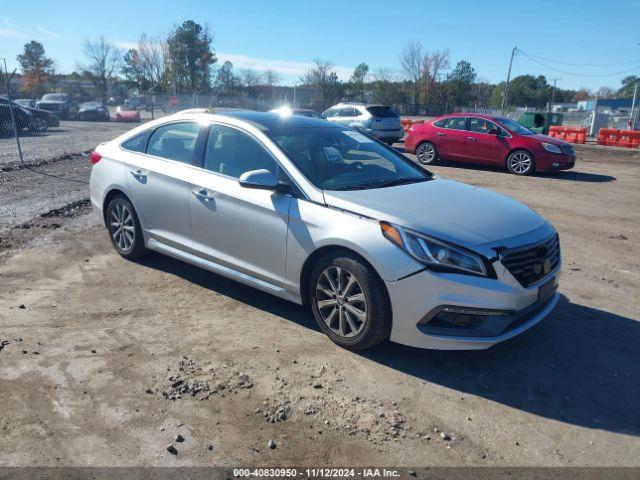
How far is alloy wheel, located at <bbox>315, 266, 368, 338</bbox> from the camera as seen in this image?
3.71 meters

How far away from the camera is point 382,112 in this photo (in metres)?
18.8

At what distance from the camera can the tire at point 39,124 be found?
24.8 m

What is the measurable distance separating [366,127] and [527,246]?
15130mm

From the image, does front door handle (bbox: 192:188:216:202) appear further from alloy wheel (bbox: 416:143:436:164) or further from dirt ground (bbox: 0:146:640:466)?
alloy wheel (bbox: 416:143:436:164)

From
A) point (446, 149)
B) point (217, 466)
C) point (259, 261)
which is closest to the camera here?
point (217, 466)

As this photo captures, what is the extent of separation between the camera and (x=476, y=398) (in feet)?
11.0

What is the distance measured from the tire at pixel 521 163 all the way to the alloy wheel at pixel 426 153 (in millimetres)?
2282

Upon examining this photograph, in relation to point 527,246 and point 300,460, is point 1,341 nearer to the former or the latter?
point 300,460

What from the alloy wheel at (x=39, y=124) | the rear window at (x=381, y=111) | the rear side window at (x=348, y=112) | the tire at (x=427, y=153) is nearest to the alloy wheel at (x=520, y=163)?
the tire at (x=427, y=153)

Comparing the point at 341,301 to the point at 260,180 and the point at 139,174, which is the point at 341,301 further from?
the point at 139,174

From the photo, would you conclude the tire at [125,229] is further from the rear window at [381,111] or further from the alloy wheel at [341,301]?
the rear window at [381,111]

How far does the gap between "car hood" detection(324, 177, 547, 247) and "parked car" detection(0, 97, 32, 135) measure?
21007 millimetres

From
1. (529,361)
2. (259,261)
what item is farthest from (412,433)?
(259,261)

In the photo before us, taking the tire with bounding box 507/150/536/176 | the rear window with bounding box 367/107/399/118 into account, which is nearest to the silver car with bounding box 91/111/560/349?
the tire with bounding box 507/150/536/176
